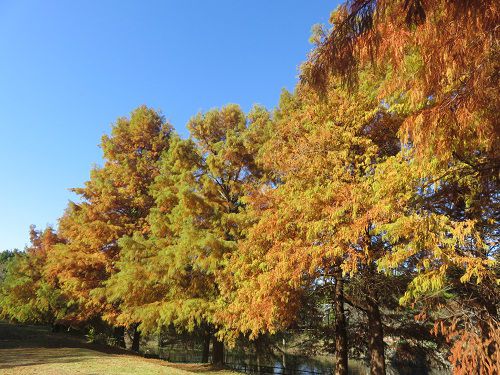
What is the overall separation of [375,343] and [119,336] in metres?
19.4

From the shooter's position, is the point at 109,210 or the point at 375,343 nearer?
the point at 375,343

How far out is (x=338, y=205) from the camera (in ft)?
29.8

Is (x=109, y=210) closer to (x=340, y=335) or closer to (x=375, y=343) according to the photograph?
(x=340, y=335)

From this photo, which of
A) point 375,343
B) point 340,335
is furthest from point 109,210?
point 375,343

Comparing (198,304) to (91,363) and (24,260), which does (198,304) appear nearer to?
(91,363)

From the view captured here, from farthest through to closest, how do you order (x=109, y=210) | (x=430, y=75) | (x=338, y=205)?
1. (x=109, y=210)
2. (x=338, y=205)
3. (x=430, y=75)

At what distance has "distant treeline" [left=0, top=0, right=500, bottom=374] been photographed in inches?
171

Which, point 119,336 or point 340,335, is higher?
point 340,335

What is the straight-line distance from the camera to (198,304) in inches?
550

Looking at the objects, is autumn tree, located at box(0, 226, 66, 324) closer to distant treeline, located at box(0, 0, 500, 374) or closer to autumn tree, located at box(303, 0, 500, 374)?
distant treeline, located at box(0, 0, 500, 374)

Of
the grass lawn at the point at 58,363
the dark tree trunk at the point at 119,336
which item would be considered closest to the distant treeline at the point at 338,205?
the grass lawn at the point at 58,363

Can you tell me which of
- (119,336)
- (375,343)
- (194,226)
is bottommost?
(119,336)

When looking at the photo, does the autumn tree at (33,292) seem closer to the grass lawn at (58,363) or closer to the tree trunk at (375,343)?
the grass lawn at (58,363)

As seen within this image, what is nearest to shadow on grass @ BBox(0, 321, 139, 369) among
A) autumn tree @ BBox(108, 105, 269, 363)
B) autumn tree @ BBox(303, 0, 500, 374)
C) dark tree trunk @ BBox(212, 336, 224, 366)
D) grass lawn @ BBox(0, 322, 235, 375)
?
grass lawn @ BBox(0, 322, 235, 375)
